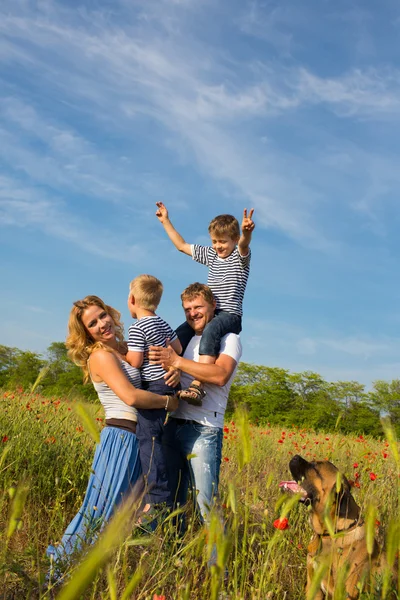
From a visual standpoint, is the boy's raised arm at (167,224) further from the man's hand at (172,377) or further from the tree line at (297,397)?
the tree line at (297,397)

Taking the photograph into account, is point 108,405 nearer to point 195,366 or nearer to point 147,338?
point 147,338

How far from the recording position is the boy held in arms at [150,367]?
153 inches

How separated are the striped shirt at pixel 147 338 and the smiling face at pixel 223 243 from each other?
1304mm

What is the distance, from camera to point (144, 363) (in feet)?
14.1

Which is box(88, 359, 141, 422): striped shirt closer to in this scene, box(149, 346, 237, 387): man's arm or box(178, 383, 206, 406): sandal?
box(149, 346, 237, 387): man's arm

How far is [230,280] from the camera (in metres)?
5.24

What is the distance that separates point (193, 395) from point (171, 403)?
0.17 meters

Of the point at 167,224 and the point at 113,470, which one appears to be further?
the point at 167,224

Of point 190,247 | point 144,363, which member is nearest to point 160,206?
point 190,247

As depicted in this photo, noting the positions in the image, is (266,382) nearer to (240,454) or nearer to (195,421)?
(195,421)

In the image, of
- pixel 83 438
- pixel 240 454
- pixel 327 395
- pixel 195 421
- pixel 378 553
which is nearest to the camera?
pixel 240 454

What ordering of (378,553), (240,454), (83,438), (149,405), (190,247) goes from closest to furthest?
(240,454) → (378,553) → (149,405) → (190,247) → (83,438)

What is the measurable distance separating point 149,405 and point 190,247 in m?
2.49

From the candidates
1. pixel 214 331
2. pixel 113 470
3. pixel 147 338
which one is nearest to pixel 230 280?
pixel 214 331
